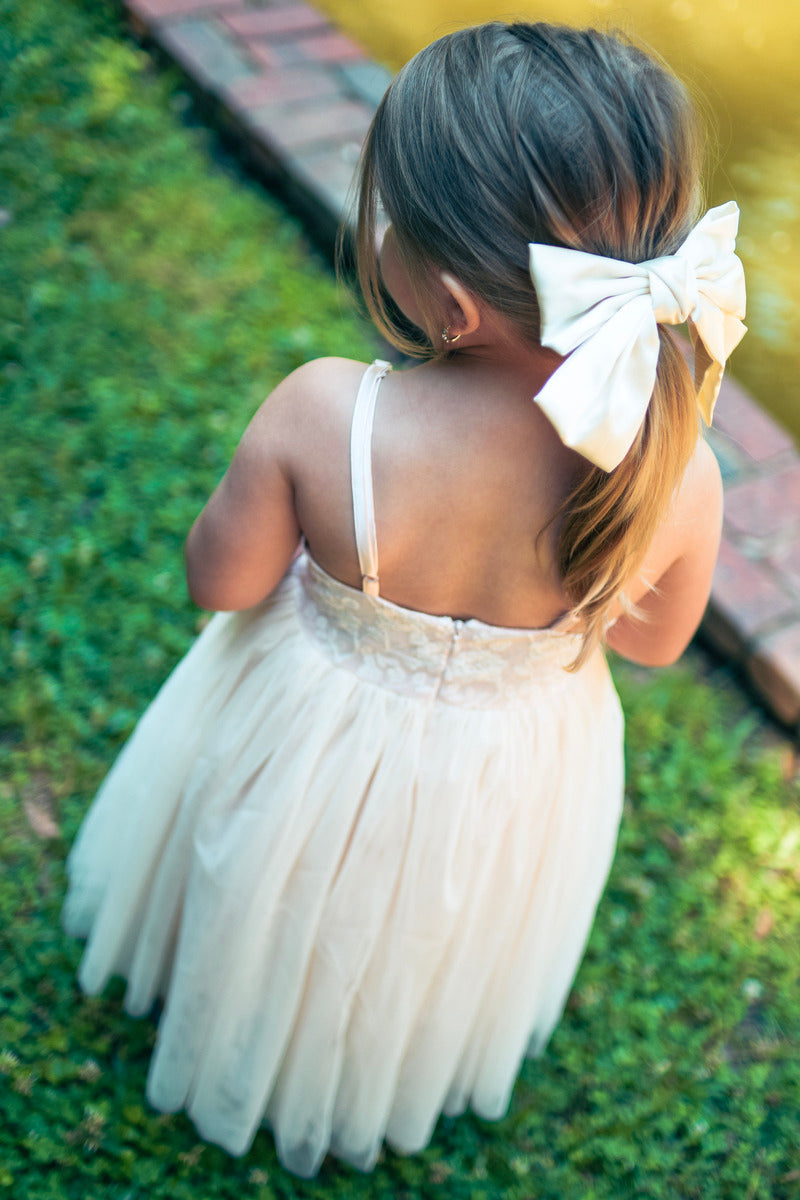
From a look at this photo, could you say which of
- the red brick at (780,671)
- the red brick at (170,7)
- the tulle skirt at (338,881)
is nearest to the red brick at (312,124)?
the red brick at (170,7)

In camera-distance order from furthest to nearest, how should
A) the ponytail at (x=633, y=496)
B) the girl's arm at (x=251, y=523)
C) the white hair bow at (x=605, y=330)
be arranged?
the girl's arm at (x=251, y=523)
the ponytail at (x=633, y=496)
the white hair bow at (x=605, y=330)

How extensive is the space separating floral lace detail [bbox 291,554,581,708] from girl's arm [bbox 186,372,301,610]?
0.07 metres

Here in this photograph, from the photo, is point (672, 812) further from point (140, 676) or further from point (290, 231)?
point (290, 231)

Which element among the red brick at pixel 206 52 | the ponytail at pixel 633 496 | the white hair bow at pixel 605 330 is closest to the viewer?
the white hair bow at pixel 605 330

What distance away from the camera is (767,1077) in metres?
1.95

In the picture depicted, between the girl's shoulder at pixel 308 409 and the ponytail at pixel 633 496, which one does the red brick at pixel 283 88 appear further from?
the ponytail at pixel 633 496

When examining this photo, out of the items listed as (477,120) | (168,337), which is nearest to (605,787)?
(477,120)

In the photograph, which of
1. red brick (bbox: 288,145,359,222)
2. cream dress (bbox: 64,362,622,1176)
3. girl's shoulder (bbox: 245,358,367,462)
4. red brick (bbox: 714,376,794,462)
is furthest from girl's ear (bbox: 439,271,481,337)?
red brick (bbox: 288,145,359,222)

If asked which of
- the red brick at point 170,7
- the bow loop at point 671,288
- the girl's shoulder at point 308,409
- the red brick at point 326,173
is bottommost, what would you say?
the red brick at point 326,173

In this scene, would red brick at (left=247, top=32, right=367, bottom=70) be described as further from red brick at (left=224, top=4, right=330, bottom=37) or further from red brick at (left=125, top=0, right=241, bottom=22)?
red brick at (left=125, top=0, right=241, bottom=22)

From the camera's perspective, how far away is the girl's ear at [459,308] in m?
0.97

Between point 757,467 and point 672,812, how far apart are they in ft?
3.62

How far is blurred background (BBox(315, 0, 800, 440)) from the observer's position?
137 inches

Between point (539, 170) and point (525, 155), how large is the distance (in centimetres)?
2
